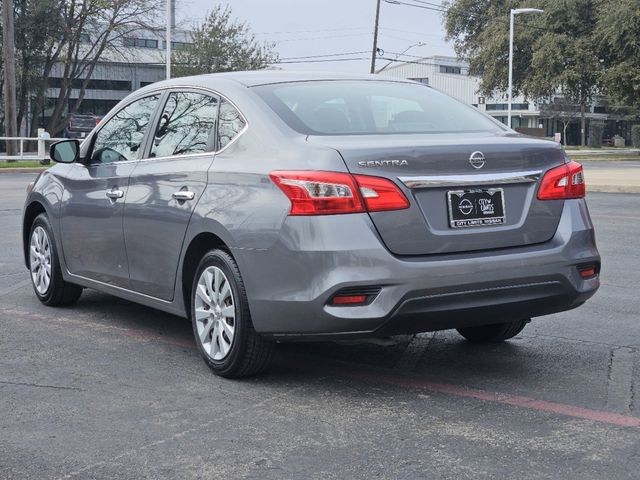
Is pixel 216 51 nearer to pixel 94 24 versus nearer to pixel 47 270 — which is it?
pixel 94 24

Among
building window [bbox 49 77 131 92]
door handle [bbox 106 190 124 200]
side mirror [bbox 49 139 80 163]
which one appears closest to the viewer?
door handle [bbox 106 190 124 200]

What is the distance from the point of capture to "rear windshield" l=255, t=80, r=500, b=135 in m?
5.40

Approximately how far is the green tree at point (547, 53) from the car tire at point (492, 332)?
46.6 metres

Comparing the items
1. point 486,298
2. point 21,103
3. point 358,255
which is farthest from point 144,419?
point 21,103

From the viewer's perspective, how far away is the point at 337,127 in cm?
536

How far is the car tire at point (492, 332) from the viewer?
615 centimetres

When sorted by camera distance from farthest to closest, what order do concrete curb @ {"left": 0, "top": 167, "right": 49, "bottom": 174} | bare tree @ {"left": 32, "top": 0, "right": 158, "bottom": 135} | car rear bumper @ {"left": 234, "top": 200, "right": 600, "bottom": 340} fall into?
bare tree @ {"left": 32, "top": 0, "right": 158, "bottom": 135}
concrete curb @ {"left": 0, "top": 167, "right": 49, "bottom": 174}
car rear bumper @ {"left": 234, "top": 200, "right": 600, "bottom": 340}

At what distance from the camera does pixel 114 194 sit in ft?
21.0

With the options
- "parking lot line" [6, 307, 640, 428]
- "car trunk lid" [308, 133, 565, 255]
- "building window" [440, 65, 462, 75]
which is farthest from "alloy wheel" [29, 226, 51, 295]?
"building window" [440, 65, 462, 75]

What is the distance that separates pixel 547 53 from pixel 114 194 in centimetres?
4941

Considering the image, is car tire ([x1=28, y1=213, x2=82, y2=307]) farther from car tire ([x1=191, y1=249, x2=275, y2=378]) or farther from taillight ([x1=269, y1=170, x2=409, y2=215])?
taillight ([x1=269, y1=170, x2=409, y2=215])

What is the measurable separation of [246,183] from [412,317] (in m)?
1.10

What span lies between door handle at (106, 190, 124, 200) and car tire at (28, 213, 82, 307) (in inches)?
40.9

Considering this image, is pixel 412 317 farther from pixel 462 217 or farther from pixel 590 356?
pixel 590 356
